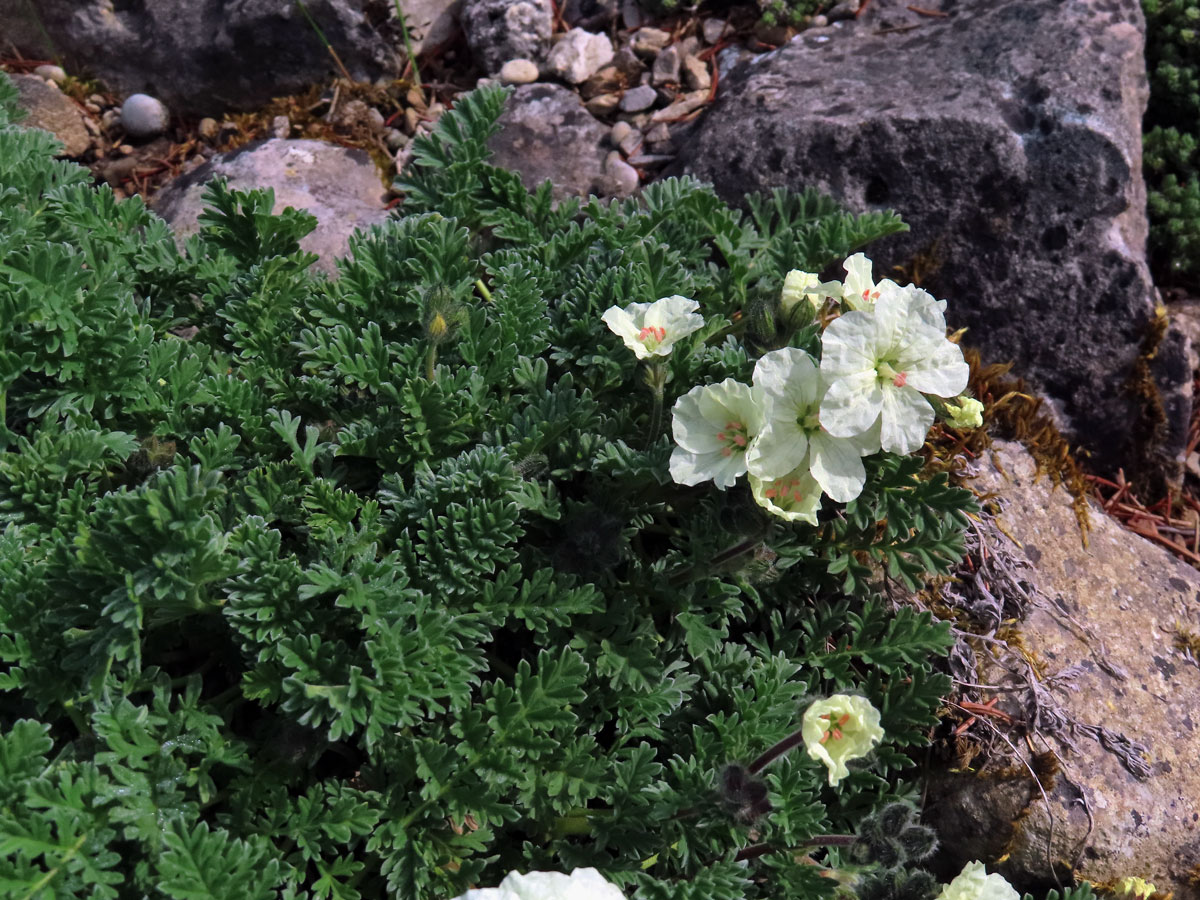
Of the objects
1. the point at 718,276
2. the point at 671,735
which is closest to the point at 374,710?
the point at 671,735

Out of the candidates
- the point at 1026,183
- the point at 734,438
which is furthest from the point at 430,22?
the point at 734,438

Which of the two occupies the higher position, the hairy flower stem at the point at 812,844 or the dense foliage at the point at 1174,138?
the dense foliage at the point at 1174,138

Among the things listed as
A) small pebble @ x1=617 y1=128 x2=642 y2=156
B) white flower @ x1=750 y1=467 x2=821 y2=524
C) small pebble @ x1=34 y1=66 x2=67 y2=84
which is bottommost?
small pebble @ x1=617 y1=128 x2=642 y2=156

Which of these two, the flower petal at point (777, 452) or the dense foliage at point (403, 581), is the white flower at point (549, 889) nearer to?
the dense foliage at point (403, 581)

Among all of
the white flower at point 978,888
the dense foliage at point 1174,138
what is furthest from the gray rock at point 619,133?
the white flower at point 978,888

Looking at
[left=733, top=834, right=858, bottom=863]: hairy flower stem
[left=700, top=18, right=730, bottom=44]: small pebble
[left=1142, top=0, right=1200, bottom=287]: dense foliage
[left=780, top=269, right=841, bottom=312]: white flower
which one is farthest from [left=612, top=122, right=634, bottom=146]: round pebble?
[left=733, top=834, right=858, bottom=863]: hairy flower stem

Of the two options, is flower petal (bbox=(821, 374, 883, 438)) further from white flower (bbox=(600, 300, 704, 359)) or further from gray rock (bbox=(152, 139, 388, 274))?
gray rock (bbox=(152, 139, 388, 274))
